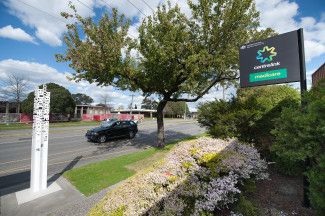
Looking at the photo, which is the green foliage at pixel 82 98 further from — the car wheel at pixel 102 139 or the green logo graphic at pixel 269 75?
the green logo graphic at pixel 269 75

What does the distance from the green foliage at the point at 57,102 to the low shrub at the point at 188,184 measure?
41632 mm

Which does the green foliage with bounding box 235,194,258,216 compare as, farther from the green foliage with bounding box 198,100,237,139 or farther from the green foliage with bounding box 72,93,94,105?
the green foliage with bounding box 72,93,94,105

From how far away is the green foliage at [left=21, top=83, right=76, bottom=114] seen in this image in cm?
4097

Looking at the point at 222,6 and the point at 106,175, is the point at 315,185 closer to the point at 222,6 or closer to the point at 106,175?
the point at 106,175

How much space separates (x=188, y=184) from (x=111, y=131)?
51.9 ft

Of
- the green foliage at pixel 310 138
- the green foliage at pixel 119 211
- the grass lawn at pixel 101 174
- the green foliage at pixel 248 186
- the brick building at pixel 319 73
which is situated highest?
the brick building at pixel 319 73

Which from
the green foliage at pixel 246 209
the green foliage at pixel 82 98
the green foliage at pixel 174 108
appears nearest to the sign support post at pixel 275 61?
the green foliage at pixel 246 209

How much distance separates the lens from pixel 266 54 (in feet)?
20.1

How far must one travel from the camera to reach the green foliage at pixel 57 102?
41.0 m

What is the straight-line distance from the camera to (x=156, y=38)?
12.2 meters

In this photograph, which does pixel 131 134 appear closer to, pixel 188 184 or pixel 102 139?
pixel 102 139

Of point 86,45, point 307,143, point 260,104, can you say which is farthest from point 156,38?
point 307,143

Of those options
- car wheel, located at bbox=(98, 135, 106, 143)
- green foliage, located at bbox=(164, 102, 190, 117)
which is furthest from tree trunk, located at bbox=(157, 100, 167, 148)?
green foliage, located at bbox=(164, 102, 190, 117)

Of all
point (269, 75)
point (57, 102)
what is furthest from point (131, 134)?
point (57, 102)
